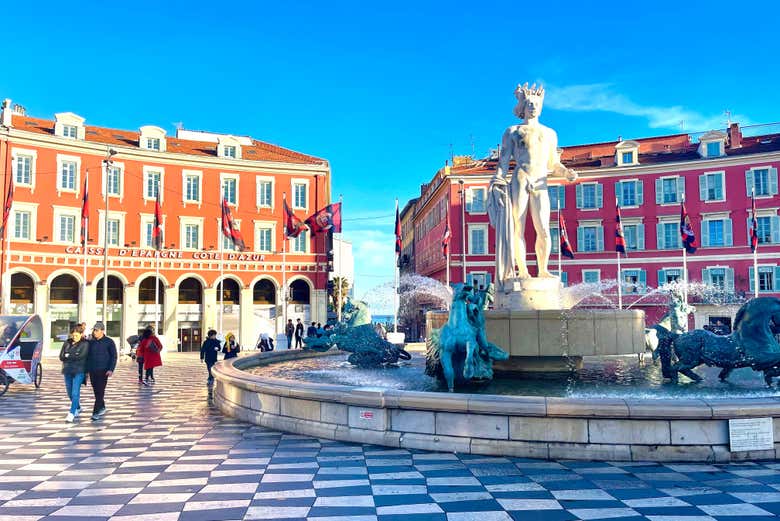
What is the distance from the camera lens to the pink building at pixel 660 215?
41.0m

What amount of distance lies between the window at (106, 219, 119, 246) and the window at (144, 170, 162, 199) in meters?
2.54

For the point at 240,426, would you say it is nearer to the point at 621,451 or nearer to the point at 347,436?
the point at 347,436

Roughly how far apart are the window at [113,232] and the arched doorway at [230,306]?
6771 millimetres

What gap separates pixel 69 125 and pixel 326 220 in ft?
62.3

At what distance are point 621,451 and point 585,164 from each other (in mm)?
42230

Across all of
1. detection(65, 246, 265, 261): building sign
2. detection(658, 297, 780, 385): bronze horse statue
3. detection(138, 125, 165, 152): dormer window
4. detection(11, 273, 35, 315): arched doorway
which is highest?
detection(138, 125, 165, 152): dormer window

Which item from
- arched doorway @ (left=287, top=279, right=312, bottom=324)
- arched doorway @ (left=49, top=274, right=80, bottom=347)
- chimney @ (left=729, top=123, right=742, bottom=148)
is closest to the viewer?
arched doorway @ (left=49, top=274, right=80, bottom=347)

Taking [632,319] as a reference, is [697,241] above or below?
above

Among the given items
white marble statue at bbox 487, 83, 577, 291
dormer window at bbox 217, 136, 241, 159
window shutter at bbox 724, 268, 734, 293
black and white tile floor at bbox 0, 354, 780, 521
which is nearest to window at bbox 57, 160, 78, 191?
dormer window at bbox 217, 136, 241, 159

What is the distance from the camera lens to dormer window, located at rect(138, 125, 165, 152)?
41.3 metres

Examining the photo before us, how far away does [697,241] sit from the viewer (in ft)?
140

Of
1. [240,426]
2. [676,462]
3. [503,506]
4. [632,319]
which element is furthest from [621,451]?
[240,426]

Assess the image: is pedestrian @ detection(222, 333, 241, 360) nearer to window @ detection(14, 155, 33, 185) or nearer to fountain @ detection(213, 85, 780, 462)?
fountain @ detection(213, 85, 780, 462)

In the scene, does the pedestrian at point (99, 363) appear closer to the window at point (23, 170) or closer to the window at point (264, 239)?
the window at point (23, 170)
